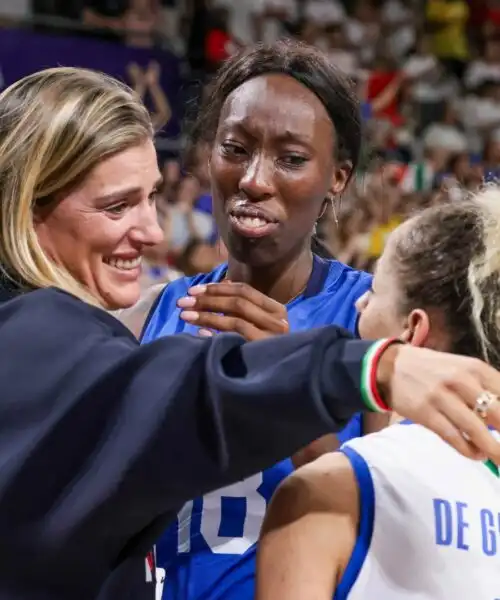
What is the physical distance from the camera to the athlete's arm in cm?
133

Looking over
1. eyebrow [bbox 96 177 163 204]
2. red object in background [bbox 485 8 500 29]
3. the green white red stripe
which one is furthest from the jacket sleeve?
red object in background [bbox 485 8 500 29]

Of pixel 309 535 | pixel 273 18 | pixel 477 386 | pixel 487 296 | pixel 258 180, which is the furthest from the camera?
pixel 273 18

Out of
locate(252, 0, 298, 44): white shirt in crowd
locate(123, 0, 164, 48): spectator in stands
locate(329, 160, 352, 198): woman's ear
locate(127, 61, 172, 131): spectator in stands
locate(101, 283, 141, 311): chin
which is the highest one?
locate(252, 0, 298, 44): white shirt in crowd

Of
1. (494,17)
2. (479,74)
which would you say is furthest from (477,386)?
(494,17)

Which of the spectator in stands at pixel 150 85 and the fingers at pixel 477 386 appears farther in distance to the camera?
the spectator in stands at pixel 150 85

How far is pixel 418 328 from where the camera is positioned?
1481 millimetres

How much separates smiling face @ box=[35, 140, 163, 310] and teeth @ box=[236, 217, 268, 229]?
52 cm

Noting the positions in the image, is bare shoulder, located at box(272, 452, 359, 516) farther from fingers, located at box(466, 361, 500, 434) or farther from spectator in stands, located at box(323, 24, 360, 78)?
spectator in stands, located at box(323, 24, 360, 78)

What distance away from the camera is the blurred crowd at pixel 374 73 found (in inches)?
262

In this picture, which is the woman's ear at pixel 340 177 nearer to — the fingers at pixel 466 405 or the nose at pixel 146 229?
the nose at pixel 146 229

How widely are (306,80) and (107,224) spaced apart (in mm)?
802

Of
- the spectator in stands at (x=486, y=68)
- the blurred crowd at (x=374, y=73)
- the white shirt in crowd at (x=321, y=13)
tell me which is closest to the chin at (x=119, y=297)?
the blurred crowd at (x=374, y=73)

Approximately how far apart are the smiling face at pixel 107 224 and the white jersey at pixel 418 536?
0.43 m

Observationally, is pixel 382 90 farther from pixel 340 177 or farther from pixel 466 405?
pixel 466 405
